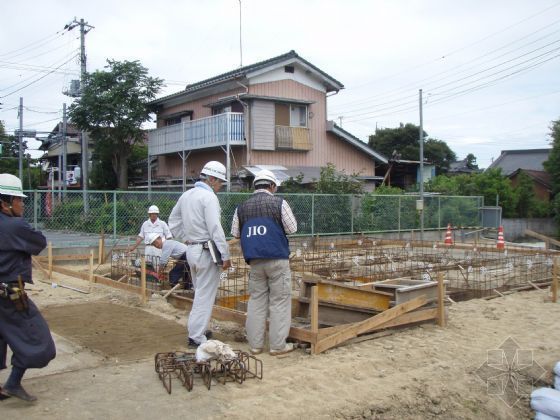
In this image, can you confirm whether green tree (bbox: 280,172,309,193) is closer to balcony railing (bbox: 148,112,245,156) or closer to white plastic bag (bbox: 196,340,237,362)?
balcony railing (bbox: 148,112,245,156)

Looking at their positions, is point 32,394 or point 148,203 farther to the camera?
point 148,203

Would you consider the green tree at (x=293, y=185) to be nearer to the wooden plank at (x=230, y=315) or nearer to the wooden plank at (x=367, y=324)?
A: the wooden plank at (x=230, y=315)

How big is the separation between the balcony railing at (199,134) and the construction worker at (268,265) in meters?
15.4

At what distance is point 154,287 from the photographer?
803 cm

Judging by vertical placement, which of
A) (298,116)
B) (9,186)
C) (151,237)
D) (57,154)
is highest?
(298,116)

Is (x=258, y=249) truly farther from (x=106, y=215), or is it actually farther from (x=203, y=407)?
(x=106, y=215)

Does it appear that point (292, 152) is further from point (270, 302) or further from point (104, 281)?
point (270, 302)

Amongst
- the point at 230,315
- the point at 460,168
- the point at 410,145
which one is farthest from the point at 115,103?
the point at 460,168

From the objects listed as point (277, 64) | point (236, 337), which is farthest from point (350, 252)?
point (277, 64)

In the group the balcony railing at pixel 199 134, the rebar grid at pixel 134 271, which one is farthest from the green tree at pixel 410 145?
the rebar grid at pixel 134 271

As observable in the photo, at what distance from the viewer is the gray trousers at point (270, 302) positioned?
5.09m

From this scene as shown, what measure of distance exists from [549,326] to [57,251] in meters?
9.95

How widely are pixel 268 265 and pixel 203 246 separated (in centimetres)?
66

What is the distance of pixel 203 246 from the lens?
5.25 m
